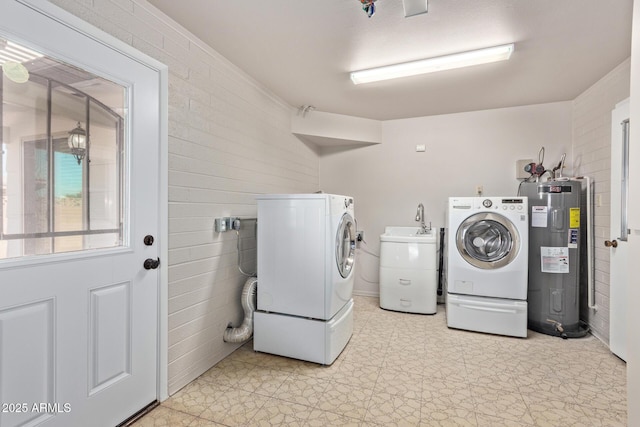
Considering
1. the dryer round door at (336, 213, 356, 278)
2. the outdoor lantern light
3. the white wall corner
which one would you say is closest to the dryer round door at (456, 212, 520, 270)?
the dryer round door at (336, 213, 356, 278)

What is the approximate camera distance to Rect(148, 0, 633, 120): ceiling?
6.00ft

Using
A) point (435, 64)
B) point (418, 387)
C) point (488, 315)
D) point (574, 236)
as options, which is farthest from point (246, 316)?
point (574, 236)

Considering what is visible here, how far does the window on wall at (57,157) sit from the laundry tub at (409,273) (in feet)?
9.00

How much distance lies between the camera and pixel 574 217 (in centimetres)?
285

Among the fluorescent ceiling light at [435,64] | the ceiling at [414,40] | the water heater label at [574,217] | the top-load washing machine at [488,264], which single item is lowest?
the top-load washing machine at [488,264]

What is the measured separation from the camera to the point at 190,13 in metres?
1.88

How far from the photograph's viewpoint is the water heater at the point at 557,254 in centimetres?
286

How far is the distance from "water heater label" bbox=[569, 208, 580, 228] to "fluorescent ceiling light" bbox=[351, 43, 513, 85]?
1589 millimetres

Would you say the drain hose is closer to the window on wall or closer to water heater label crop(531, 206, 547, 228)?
the window on wall

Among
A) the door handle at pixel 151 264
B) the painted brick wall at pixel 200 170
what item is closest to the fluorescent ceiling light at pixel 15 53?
the painted brick wall at pixel 200 170

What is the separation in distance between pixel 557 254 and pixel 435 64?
212 centimetres

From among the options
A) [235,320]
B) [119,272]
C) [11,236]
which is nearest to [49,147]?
[11,236]

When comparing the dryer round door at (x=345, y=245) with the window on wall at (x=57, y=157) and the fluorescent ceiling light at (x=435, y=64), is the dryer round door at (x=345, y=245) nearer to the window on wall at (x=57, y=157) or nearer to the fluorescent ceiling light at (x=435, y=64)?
the fluorescent ceiling light at (x=435, y=64)

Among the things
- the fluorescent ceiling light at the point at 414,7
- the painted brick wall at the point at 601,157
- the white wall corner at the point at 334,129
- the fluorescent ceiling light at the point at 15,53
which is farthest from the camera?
the white wall corner at the point at 334,129
